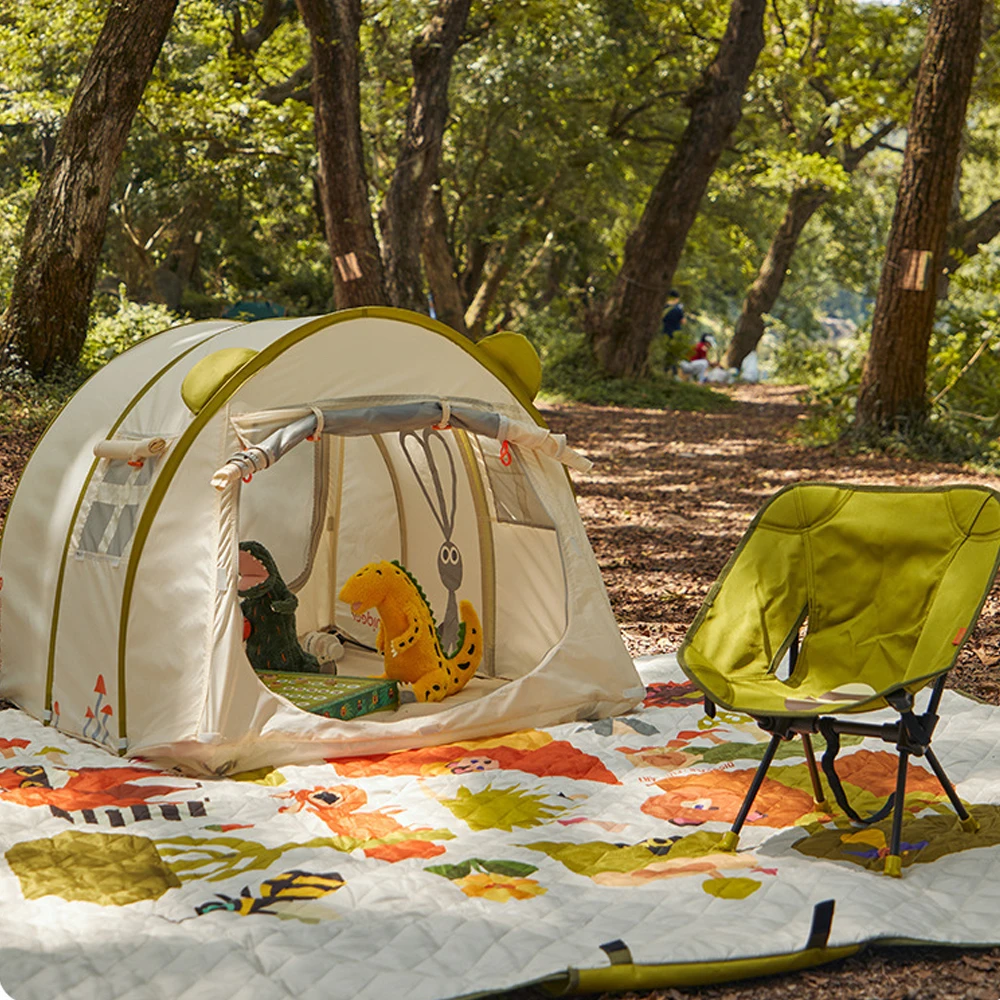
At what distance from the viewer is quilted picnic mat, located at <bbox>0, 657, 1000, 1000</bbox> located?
2629 millimetres

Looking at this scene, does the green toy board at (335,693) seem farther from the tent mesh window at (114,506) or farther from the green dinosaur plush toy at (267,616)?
the tent mesh window at (114,506)

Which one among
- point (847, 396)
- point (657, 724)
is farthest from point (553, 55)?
point (657, 724)

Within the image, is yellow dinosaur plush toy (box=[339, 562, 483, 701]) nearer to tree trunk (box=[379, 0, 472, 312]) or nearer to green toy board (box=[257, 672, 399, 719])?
green toy board (box=[257, 672, 399, 719])

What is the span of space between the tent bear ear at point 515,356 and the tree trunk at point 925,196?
217 inches

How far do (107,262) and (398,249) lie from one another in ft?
25.6

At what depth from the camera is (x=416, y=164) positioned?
430 inches

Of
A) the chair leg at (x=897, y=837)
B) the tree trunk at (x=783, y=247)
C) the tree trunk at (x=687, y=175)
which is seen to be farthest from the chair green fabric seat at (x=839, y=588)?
the tree trunk at (x=783, y=247)

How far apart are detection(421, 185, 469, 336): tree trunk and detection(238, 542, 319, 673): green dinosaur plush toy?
943cm

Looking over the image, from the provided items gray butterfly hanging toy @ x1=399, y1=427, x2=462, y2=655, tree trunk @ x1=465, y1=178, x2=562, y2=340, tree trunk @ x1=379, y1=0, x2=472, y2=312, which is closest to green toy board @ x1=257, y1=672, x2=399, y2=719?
gray butterfly hanging toy @ x1=399, y1=427, x2=462, y2=655

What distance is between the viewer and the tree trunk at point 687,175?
13.2 m

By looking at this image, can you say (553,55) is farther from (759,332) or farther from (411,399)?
(411,399)

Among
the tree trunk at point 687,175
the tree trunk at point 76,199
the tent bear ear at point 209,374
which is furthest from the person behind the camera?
the tree trunk at point 687,175

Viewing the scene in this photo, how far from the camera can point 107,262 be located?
1723 centimetres

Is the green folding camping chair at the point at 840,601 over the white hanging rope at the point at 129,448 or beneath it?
beneath
